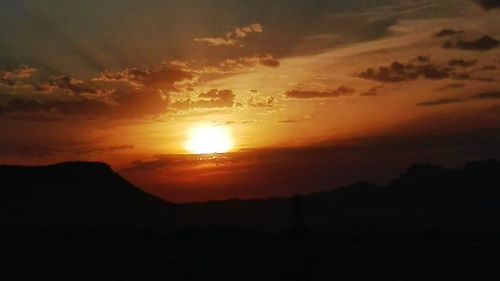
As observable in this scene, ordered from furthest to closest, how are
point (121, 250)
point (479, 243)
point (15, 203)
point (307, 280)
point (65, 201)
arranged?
1. point (65, 201)
2. point (15, 203)
3. point (479, 243)
4. point (121, 250)
5. point (307, 280)

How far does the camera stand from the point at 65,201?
184m

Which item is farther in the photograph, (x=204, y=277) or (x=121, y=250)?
(x=121, y=250)

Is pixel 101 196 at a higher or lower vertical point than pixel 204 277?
higher

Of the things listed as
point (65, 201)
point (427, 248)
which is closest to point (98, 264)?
point (427, 248)

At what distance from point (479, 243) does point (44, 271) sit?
34.3 metres

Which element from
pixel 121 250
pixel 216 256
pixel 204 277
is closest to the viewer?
pixel 204 277

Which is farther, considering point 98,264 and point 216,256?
point 216,256

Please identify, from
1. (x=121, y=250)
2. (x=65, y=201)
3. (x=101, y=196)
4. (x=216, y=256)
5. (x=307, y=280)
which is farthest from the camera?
(x=101, y=196)

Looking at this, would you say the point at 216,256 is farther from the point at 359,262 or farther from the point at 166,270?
the point at 359,262

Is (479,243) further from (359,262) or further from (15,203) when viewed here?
(15,203)

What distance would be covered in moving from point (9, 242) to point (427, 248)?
3461 centimetres

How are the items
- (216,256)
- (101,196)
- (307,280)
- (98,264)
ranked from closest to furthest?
(307,280), (98,264), (216,256), (101,196)

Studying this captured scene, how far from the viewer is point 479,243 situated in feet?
176

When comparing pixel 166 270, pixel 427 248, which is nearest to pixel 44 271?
pixel 166 270
